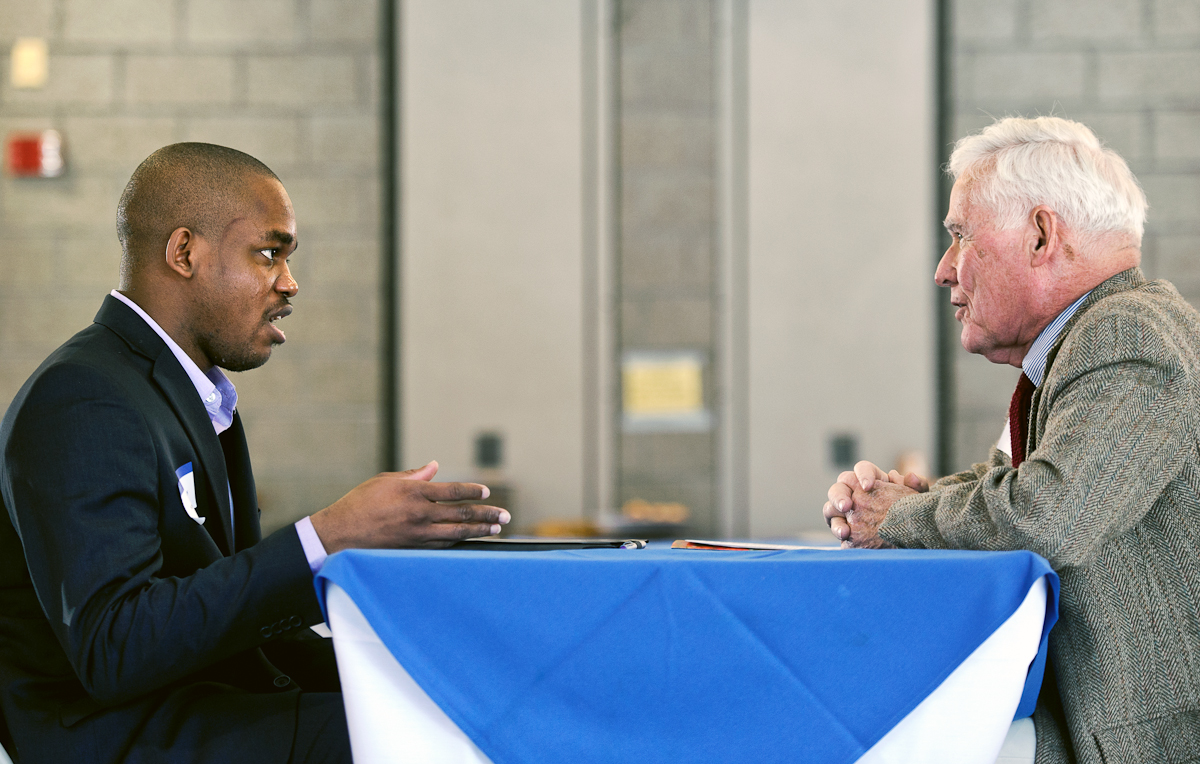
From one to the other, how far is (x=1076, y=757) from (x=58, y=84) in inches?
174

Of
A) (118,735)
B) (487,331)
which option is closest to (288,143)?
(487,331)

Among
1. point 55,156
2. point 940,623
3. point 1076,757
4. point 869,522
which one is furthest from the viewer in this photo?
point 55,156

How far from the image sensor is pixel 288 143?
3996 millimetres

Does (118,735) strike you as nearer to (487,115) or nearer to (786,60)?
(487,115)

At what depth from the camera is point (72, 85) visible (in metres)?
3.95

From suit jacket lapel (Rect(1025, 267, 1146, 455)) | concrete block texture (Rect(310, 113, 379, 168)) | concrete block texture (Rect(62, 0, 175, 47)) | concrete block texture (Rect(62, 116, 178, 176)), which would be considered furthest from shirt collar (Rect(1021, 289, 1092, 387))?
concrete block texture (Rect(62, 0, 175, 47))

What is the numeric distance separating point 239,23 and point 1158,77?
4.03 meters

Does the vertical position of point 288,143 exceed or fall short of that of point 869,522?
it exceeds it

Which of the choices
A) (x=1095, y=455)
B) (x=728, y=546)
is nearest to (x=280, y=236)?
(x=728, y=546)

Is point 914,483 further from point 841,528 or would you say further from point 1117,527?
point 1117,527

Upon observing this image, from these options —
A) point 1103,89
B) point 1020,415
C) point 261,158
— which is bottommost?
point 1020,415

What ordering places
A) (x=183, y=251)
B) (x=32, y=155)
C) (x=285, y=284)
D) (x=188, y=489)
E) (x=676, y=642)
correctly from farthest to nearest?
(x=32, y=155) → (x=285, y=284) → (x=183, y=251) → (x=188, y=489) → (x=676, y=642)

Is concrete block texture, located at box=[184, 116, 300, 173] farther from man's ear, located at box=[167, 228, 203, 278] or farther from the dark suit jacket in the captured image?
the dark suit jacket

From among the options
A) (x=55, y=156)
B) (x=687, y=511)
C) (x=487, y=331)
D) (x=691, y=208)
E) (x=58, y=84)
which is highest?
(x=58, y=84)
